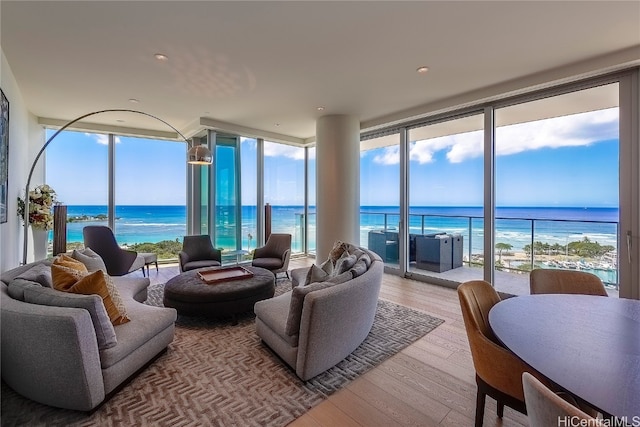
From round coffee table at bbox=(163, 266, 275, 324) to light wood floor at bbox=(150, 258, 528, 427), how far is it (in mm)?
1465

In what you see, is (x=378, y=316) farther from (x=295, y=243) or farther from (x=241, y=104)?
(x=295, y=243)

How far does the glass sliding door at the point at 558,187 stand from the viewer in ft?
11.1

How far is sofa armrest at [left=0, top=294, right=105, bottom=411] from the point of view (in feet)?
5.38

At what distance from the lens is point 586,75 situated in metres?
3.13

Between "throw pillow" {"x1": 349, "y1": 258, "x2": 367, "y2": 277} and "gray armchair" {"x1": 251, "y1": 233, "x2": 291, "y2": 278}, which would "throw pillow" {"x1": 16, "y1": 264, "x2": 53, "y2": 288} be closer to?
"throw pillow" {"x1": 349, "y1": 258, "x2": 367, "y2": 277}

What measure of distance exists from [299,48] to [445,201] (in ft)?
11.6

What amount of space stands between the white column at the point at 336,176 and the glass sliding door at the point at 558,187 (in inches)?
87.6

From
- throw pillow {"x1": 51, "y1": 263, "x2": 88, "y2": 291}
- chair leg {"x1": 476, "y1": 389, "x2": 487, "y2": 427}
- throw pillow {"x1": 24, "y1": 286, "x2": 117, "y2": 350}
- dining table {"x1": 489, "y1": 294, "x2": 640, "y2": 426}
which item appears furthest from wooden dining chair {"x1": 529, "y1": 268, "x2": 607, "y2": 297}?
throw pillow {"x1": 51, "y1": 263, "x2": 88, "y2": 291}

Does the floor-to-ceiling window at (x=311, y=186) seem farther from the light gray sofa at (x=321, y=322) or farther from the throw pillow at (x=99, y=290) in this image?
the throw pillow at (x=99, y=290)

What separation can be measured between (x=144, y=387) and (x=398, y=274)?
418cm

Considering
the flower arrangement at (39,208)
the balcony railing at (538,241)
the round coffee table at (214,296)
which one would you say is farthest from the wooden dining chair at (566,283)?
the flower arrangement at (39,208)

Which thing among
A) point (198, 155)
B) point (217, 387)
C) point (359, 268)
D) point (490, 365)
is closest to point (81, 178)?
point (198, 155)

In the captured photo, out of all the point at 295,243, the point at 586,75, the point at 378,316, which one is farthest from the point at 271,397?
the point at 295,243

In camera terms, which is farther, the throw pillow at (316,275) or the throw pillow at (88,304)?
the throw pillow at (316,275)
